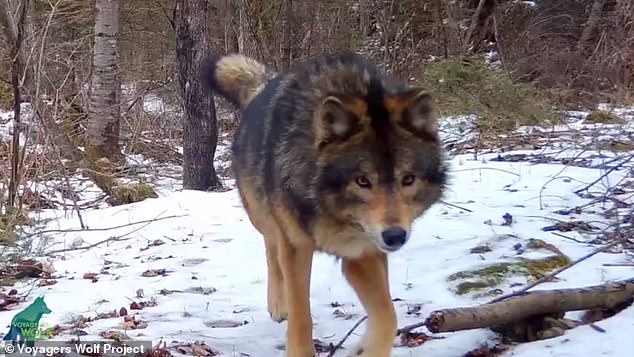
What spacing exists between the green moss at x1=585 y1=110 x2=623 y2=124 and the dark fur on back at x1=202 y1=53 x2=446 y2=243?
6.67 metres

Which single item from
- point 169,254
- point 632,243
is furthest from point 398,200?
point 169,254

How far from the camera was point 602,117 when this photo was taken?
10047 mm

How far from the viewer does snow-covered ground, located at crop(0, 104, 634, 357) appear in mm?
3643

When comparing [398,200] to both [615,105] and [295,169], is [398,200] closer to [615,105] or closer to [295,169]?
[295,169]

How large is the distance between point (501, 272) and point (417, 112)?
140 centimetres

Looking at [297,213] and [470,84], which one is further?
[470,84]

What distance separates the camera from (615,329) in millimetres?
3113

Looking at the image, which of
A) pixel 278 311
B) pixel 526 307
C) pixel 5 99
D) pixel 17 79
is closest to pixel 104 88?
pixel 5 99

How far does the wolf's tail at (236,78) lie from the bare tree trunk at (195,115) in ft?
11.5

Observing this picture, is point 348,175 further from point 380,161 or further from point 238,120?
point 238,120

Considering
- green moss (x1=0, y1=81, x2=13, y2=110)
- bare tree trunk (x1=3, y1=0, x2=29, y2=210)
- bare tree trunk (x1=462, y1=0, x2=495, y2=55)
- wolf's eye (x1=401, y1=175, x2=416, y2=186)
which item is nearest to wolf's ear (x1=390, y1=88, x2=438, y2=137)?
wolf's eye (x1=401, y1=175, x2=416, y2=186)

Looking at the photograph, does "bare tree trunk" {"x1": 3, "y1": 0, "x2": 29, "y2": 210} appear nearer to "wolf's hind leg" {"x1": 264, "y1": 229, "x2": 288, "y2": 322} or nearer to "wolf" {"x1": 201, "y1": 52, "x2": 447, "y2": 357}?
"wolf's hind leg" {"x1": 264, "y1": 229, "x2": 288, "y2": 322}

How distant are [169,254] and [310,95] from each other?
2405 mm

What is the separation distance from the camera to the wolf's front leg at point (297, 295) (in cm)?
350
